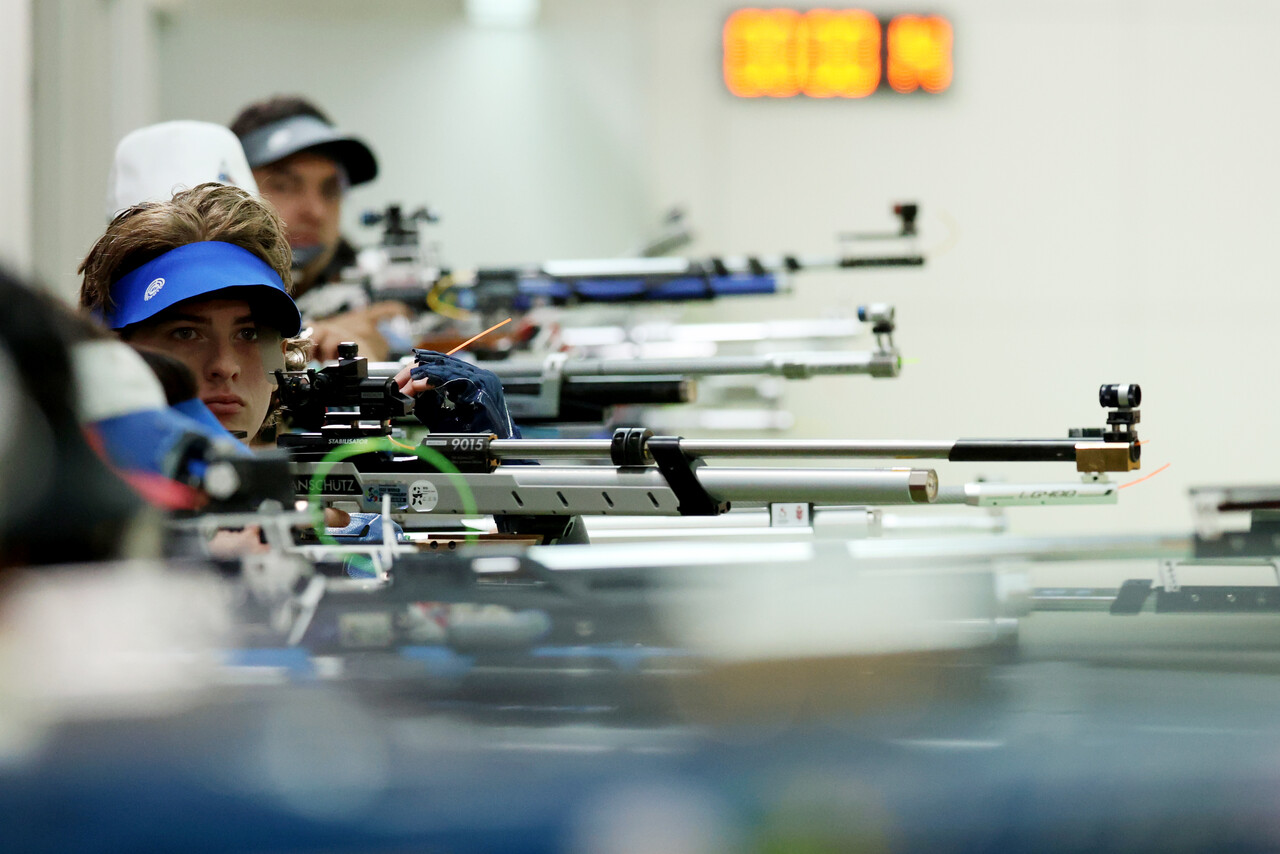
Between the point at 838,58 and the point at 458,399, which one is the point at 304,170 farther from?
the point at 838,58

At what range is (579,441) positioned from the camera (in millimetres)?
1248

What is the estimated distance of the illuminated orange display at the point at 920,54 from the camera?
480 centimetres

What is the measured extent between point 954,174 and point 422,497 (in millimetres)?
4131

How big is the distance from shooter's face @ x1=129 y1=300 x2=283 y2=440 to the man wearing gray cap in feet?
4.09

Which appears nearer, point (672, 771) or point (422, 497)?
point (672, 771)

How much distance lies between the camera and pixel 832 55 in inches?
190

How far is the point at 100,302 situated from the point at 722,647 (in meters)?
0.94

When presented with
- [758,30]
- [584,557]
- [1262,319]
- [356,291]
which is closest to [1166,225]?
[1262,319]

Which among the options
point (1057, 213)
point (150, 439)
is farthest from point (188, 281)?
point (1057, 213)

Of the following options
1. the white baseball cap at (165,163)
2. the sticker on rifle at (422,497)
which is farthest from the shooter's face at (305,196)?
the sticker on rifle at (422,497)

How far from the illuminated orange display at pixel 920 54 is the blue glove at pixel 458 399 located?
3.74 m

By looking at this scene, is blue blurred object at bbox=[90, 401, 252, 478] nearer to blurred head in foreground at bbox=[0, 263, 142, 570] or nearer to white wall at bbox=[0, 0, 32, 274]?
blurred head in foreground at bbox=[0, 263, 142, 570]

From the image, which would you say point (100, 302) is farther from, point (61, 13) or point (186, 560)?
point (61, 13)

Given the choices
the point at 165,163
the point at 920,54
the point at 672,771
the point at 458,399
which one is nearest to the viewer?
the point at 672,771
